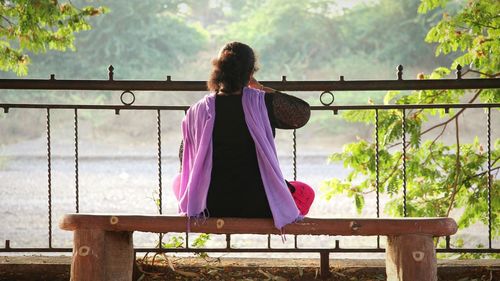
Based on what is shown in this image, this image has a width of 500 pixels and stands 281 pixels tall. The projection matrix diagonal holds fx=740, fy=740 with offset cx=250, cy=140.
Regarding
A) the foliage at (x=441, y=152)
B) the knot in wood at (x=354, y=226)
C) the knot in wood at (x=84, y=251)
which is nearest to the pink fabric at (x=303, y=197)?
the knot in wood at (x=354, y=226)

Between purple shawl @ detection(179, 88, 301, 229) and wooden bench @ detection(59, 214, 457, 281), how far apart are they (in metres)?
0.05

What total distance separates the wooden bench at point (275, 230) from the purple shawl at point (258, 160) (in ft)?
0.17

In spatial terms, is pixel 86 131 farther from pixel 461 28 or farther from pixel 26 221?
pixel 461 28

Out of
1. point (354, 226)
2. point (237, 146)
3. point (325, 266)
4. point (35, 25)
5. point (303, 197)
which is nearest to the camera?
point (354, 226)

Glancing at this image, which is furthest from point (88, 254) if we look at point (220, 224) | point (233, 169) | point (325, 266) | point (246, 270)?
point (325, 266)

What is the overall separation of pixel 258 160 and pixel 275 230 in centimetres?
26

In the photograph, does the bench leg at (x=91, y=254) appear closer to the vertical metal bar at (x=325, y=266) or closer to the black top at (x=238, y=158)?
the black top at (x=238, y=158)

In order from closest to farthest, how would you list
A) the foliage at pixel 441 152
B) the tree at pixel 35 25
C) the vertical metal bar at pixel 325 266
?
1. the vertical metal bar at pixel 325 266
2. the tree at pixel 35 25
3. the foliage at pixel 441 152

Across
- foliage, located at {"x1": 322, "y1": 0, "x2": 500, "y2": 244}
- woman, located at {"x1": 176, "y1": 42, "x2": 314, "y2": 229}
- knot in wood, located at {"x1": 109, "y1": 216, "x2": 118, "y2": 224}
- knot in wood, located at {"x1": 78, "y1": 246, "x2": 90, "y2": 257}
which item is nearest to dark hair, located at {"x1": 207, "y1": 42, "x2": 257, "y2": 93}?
woman, located at {"x1": 176, "y1": 42, "x2": 314, "y2": 229}

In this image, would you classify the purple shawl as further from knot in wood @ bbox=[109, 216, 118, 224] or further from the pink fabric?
knot in wood @ bbox=[109, 216, 118, 224]

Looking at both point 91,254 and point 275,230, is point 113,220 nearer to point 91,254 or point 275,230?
point 91,254

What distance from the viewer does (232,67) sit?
265cm

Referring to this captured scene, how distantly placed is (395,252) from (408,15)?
27.2m

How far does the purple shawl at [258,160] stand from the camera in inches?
103
